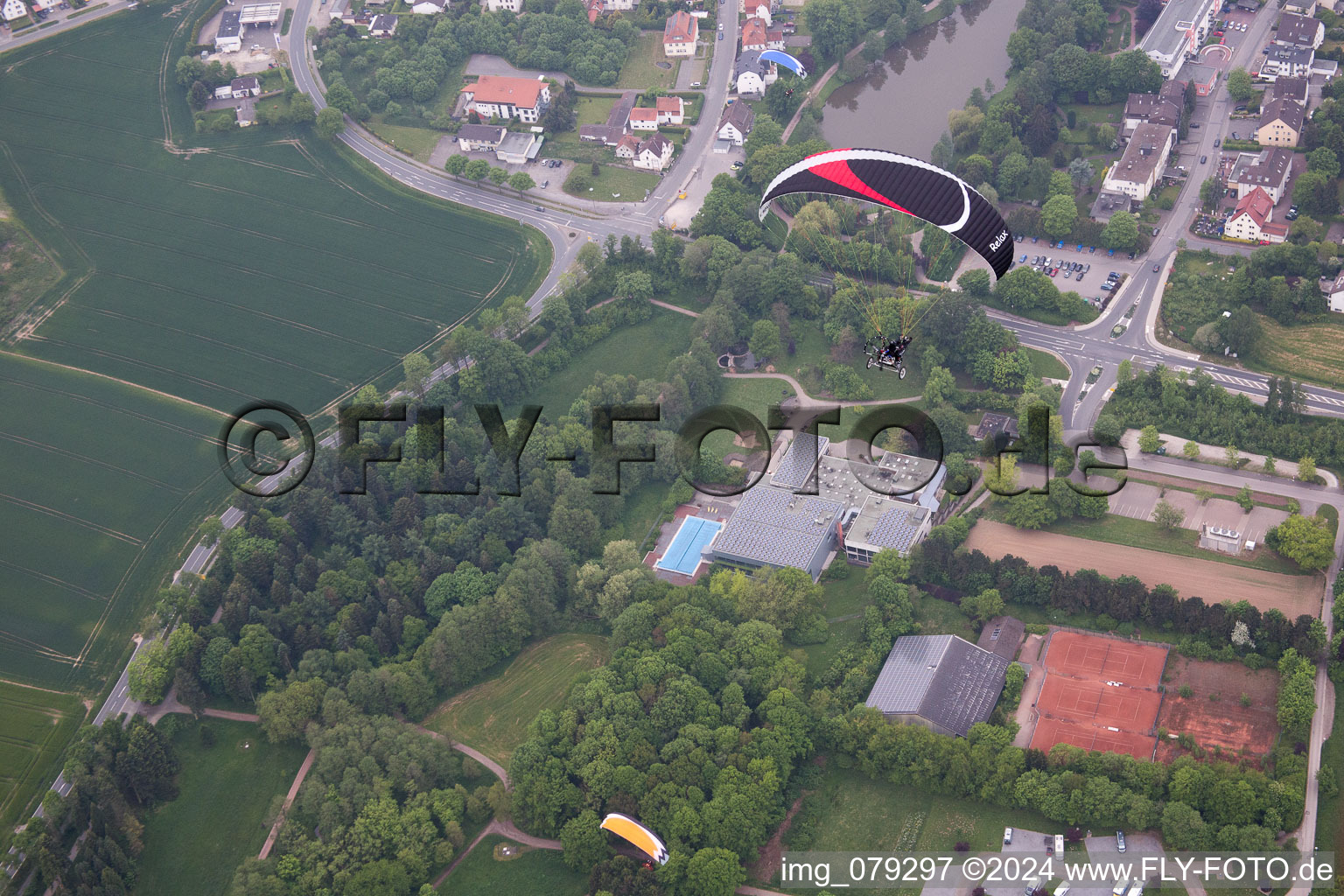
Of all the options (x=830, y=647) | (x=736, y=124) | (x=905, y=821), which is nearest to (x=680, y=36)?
(x=736, y=124)

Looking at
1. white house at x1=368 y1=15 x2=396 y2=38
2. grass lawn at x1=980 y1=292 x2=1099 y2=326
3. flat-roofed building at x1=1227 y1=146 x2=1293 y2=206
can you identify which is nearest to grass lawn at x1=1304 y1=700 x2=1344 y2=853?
grass lawn at x1=980 y1=292 x2=1099 y2=326

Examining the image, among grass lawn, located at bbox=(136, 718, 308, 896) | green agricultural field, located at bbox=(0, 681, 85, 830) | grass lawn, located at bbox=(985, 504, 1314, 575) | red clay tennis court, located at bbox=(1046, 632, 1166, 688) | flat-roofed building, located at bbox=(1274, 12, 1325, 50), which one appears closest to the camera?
grass lawn, located at bbox=(136, 718, 308, 896)

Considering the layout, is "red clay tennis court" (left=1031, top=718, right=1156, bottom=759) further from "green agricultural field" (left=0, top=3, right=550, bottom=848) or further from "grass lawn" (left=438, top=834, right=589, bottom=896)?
"green agricultural field" (left=0, top=3, right=550, bottom=848)

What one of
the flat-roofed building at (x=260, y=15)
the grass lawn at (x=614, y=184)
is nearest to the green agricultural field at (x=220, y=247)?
the grass lawn at (x=614, y=184)

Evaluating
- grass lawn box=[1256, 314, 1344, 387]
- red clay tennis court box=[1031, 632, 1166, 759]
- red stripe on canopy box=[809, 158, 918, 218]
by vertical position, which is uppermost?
red stripe on canopy box=[809, 158, 918, 218]

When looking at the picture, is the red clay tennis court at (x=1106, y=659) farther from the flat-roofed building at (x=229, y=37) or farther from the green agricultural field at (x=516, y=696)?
the flat-roofed building at (x=229, y=37)

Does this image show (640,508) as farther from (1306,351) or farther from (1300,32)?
(1300,32)
